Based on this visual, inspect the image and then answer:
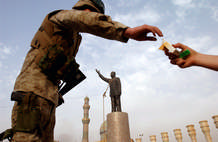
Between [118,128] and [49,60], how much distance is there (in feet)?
20.2

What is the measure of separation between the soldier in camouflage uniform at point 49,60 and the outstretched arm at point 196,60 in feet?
0.98

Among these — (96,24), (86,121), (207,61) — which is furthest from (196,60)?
(86,121)

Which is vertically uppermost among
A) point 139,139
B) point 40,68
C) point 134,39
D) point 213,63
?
point 134,39

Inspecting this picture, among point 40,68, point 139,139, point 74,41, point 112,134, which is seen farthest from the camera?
point 139,139

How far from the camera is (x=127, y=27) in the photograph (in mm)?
1274

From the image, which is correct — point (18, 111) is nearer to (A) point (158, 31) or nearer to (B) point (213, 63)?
(A) point (158, 31)

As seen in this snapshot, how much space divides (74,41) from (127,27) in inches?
30.2

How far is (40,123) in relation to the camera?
132cm

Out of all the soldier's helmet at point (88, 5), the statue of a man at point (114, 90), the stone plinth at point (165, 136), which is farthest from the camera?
the stone plinth at point (165, 136)

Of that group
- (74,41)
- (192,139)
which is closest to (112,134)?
(74,41)

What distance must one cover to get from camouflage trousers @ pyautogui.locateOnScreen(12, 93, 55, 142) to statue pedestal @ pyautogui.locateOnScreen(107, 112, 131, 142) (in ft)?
19.0

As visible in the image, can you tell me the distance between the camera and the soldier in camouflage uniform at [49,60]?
1254 mm

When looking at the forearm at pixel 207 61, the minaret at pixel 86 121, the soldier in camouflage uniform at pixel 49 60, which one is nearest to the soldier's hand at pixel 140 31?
the soldier in camouflage uniform at pixel 49 60

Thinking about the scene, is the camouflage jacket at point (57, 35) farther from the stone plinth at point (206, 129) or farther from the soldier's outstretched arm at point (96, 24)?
the stone plinth at point (206, 129)
